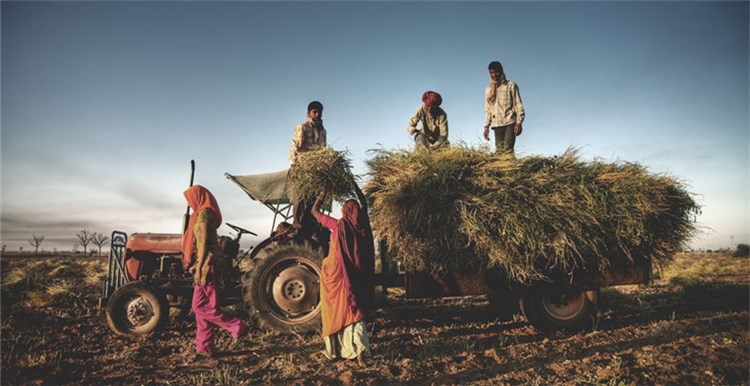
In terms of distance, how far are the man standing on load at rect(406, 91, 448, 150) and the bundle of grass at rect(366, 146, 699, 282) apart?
142cm

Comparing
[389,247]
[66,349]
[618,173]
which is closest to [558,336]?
[618,173]

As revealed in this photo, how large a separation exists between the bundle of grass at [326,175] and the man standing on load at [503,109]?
260cm

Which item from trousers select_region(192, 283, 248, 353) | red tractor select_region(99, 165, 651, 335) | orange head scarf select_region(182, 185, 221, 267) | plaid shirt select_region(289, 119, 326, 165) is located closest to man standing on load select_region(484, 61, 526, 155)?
red tractor select_region(99, 165, 651, 335)

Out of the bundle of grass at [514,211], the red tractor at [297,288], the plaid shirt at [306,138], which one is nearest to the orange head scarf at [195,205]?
the red tractor at [297,288]

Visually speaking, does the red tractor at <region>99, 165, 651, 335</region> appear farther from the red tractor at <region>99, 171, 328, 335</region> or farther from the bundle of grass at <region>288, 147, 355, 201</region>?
the bundle of grass at <region>288, 147, 355, 201</region>

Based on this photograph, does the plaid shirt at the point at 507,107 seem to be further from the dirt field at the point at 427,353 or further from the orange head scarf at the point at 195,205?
the orange head scarf at the point at 195,205

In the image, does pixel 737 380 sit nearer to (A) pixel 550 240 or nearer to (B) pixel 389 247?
(A) pixel 550 240

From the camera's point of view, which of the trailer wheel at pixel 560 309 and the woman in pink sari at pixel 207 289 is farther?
the trailer wheel at pixel 560 309

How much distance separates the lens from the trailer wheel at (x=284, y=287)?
14.1 feet

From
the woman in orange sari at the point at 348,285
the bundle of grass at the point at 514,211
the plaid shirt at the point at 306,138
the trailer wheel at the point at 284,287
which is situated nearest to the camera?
the woman in orange sari at the point at 348,285

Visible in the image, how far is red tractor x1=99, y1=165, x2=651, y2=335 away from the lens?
4.06 meters

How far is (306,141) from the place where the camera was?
4895 millimetres

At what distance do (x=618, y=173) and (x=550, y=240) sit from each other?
1256mm

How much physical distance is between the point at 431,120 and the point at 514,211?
2.39 m
